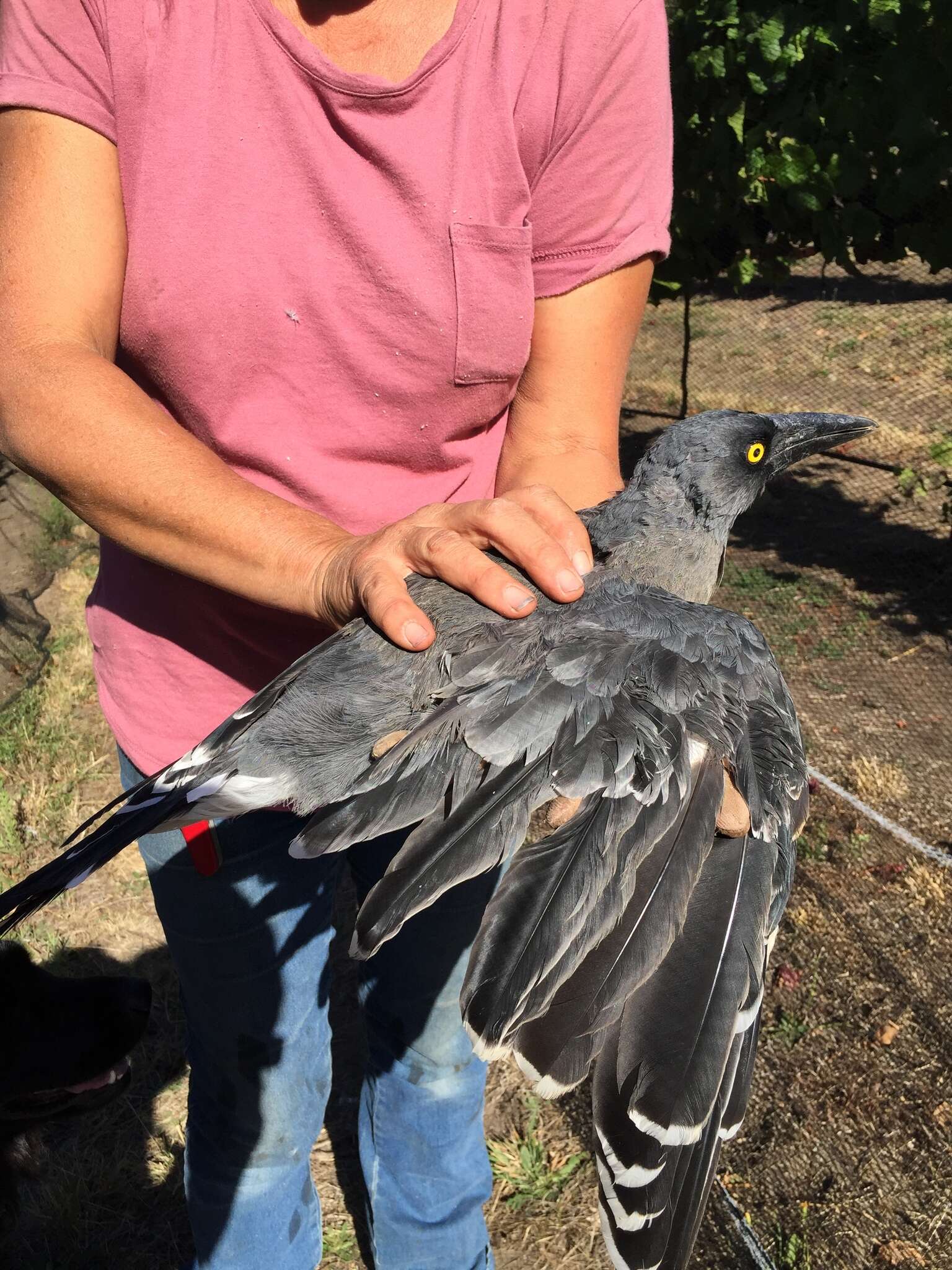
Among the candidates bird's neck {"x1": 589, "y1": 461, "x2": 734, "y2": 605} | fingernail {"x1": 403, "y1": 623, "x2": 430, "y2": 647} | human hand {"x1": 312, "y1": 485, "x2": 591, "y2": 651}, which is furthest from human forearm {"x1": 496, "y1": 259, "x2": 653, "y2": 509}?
fingernail {"x1": 403, "y1": 623, "x2": 430, "y2": 647}

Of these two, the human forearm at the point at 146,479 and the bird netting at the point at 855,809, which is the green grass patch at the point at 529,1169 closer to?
the bird netting at the point at 855,809

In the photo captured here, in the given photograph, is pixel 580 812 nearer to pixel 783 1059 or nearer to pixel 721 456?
pixel 721 456

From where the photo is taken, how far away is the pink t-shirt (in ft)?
6.26

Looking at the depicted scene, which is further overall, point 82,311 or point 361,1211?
point 361,1211

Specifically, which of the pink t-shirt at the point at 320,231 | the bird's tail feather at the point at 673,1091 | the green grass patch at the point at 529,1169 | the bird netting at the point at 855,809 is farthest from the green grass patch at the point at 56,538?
the bird's tail feather at the point at 673,1091

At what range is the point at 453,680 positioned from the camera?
2006 mm

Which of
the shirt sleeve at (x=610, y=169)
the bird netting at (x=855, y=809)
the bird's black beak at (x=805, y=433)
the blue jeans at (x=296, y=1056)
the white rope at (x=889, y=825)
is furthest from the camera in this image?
the white rope at (x=889, y=825)

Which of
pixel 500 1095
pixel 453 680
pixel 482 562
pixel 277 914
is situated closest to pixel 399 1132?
pixel 277 914

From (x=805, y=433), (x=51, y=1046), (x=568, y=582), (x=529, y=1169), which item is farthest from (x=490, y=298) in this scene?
(x=529, y=1169)

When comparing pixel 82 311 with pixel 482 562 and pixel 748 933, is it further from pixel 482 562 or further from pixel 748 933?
pixel 748 933

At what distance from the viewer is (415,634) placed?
5.96ft

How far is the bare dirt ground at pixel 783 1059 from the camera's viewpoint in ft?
10.5

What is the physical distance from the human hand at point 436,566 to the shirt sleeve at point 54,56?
2.89 feet

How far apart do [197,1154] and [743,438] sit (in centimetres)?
222
